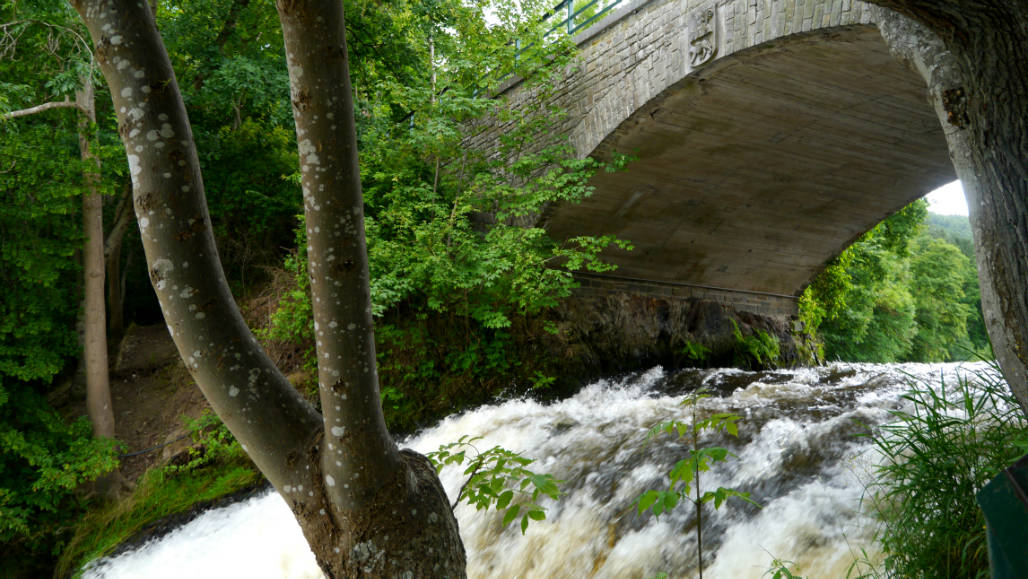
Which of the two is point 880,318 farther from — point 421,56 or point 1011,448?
point 1011,448

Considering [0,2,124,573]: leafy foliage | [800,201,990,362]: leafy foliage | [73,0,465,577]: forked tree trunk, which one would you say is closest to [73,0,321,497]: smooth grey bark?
[73,0,465,577]: forked tree trunk

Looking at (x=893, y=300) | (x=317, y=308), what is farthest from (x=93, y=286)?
(x=893, y=300)

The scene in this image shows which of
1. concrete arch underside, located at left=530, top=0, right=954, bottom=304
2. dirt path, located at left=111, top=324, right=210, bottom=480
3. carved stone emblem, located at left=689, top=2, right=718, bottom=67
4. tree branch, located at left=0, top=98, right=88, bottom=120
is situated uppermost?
tree branch, located at left=0, top=98, right=88, bottom=120

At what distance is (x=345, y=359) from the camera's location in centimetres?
171

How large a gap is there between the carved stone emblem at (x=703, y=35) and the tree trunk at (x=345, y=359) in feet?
15.6

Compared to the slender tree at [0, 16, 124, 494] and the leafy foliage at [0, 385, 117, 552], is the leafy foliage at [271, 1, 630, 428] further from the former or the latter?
the leafy foliage at [0, 385, 117, 552]

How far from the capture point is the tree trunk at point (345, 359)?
1.57m

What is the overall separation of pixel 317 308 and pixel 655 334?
831 centimetres

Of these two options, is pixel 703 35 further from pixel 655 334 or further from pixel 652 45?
pixel 655 334

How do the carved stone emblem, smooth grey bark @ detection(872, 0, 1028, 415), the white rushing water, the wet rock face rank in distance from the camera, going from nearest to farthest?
smooth grey bark @ detection(872, 0, 1028, 415), the white rushing water, the carved stone emblem, the wet rock face

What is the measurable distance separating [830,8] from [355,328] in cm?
446

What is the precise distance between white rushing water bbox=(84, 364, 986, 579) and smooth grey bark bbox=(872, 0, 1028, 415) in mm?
1223

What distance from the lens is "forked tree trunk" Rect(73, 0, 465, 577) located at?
159 cm

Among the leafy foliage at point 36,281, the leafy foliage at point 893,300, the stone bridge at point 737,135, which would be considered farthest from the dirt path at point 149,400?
the leafy foliage at point 893,300
